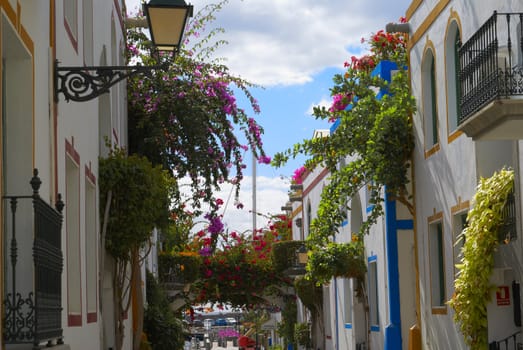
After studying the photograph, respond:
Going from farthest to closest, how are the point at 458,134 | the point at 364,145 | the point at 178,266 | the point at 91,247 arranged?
the point at 178,266 < the point at 364,145 < the point at 458,134 < the point at 91,247

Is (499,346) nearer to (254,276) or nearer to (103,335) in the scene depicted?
(103,335)

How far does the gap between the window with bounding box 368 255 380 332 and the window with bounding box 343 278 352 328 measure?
9.37 feet

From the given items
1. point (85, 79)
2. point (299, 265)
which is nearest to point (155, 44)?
point (85, 79)

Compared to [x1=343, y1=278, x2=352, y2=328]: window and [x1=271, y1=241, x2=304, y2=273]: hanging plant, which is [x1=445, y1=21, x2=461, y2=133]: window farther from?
[x1=271, y1=241, x2=304, y2=273]: hanging plant

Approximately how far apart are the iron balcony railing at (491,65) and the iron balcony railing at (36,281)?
490 cm

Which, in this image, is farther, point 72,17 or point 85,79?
point 72,17

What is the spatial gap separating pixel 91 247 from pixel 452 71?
20.9 ft

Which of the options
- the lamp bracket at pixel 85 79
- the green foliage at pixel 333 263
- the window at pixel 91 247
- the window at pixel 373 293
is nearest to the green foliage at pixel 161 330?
the green foliage at pixel 333 263

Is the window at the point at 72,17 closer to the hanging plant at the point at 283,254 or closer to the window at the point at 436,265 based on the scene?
the window at the point at 436,265

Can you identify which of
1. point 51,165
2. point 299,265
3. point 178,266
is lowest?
point 299,265

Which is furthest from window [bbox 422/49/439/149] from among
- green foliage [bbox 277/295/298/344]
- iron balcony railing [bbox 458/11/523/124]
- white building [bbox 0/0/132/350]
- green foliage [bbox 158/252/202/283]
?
green foliage [bbox 277/295/298/344]

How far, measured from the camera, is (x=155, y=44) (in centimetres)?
1098

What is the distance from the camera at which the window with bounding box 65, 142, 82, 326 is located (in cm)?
1229

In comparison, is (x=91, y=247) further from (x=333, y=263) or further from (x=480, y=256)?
(x=333, y=263)
